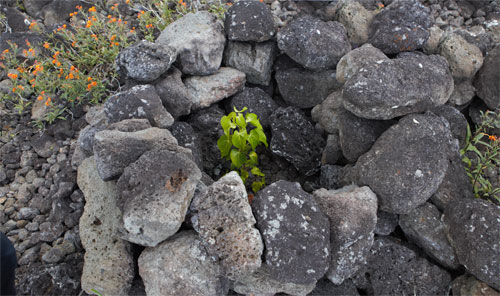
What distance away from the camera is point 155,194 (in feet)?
7.34

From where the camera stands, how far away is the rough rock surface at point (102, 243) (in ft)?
7.85

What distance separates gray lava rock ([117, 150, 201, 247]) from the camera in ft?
7.24

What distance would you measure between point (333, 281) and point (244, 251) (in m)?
0.71

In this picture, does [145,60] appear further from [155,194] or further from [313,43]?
[313,43]

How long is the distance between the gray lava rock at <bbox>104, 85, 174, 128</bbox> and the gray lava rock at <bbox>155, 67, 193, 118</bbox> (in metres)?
0.21

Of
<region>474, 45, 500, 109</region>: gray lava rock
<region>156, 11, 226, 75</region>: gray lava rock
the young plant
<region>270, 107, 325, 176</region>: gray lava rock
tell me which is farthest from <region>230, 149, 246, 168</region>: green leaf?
<region>474, 45, 500, 109</region>: gray lava rock

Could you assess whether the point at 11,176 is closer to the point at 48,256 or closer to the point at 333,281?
the point at 48,256

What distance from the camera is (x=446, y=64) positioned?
10.4ft

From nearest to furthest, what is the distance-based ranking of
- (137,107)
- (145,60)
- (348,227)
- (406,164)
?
(348,227)
(406,164)
(137,107)
(145,60)

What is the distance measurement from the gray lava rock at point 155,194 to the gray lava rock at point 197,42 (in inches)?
49.3

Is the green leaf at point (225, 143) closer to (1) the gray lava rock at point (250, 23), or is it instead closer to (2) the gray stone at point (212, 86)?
(2) the gray stone at point (212, 86)

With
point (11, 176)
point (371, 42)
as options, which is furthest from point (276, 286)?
point (11, 176)

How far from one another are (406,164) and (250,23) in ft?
5.64

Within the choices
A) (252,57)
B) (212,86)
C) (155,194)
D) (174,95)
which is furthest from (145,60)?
(155,194)
